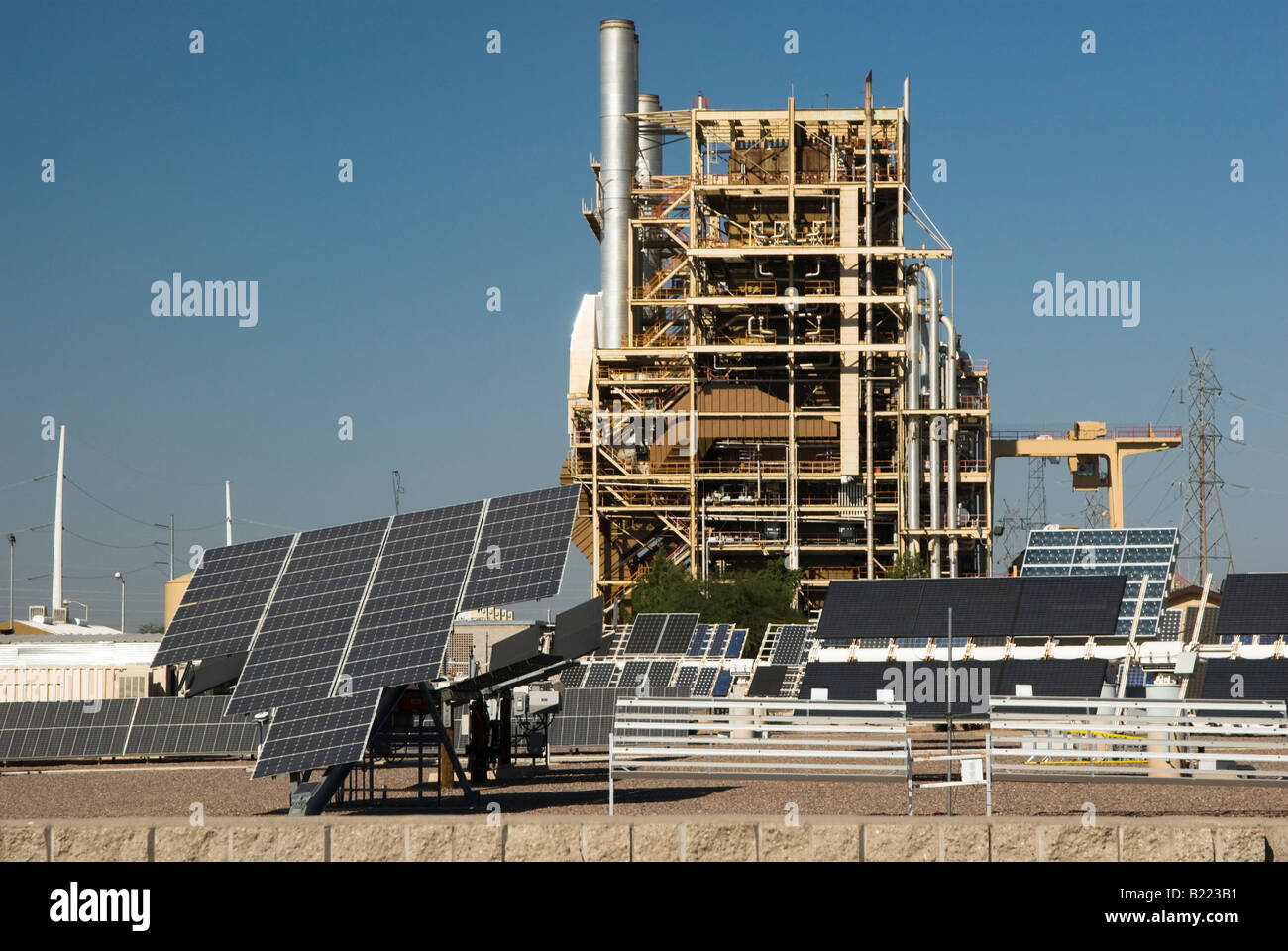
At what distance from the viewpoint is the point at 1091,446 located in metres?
94.1

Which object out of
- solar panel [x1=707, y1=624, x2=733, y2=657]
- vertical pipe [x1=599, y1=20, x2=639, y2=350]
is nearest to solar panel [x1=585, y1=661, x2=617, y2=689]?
solar panel [x1=707, y1=624, x2=733, y2=657]

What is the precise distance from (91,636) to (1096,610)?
4378 centimetres

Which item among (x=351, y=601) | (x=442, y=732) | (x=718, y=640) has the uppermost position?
(x=351, y=601)

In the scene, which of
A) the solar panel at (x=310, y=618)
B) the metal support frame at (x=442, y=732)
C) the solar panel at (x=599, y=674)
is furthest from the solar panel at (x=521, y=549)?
the solar panel at (x=599, y=674)

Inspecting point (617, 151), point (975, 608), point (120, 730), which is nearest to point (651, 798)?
point (975, 608)

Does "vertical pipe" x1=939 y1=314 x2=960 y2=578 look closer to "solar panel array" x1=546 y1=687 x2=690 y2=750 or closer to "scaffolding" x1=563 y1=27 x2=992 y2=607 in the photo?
"scaffolding" x1=563 y1=27 x2=992 y2=607

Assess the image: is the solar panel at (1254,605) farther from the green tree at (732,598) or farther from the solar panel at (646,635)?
the green tree at (732,598)

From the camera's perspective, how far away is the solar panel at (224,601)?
2619 centimetres

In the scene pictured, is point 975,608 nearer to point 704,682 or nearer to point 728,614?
point 704,682

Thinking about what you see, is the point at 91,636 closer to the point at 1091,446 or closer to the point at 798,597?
the point at 798,597

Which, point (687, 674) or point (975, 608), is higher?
point (975, 608)

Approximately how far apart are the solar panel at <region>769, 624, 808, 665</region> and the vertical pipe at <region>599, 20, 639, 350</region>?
41.4 m

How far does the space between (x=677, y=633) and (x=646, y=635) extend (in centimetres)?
139

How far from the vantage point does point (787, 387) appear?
91250 millimetres
